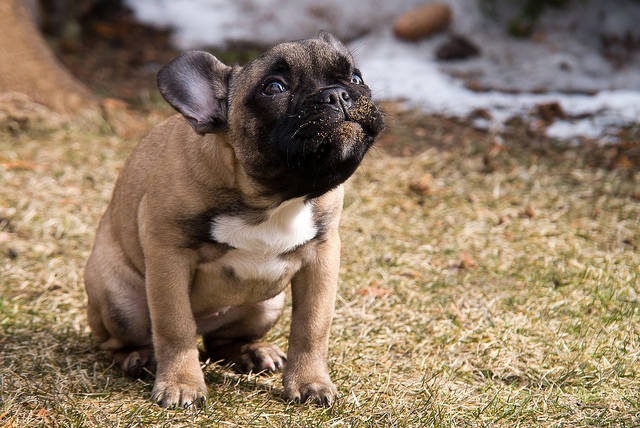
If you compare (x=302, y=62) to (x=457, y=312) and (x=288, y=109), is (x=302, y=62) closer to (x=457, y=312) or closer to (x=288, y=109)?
(x=288, y=109)

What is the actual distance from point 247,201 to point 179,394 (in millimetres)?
989

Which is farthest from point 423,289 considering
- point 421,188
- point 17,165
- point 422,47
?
point 422,47

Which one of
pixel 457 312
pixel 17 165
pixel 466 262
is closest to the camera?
pixel 457 312

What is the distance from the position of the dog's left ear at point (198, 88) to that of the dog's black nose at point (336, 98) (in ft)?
1.99

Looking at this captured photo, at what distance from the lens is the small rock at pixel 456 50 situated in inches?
423

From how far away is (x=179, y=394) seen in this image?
3.58 metres

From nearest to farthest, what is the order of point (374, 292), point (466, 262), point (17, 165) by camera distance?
point (374, 292), point (466, 262), point (17, 165)

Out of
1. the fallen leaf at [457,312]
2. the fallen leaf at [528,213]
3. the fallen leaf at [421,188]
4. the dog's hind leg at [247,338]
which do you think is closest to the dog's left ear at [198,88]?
the dog's hind leg at [247,338]

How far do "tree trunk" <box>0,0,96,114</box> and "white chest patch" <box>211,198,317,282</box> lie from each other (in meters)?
5.53

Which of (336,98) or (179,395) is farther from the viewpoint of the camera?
(179,395)

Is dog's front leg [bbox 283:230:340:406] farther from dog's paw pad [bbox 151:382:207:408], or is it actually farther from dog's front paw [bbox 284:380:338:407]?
dog's paw pad [bbox 151:382:207:408]

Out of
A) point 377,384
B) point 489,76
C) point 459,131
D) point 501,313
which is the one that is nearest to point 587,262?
point 501,313

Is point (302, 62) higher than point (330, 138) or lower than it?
higher

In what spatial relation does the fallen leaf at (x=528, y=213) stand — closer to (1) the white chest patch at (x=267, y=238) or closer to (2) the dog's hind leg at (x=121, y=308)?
(1) the white chest patch at (x=267, y=238)
